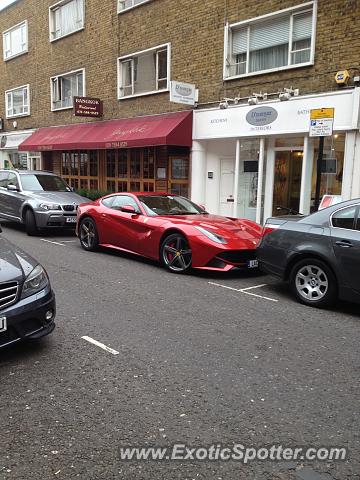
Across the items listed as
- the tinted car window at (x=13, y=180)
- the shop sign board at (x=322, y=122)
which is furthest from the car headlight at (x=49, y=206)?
the shop sign board at (x=322, y=122)

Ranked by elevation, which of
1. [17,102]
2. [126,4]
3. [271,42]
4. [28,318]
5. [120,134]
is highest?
[126,4]

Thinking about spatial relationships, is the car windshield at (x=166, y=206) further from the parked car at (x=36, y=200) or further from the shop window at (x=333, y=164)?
the shop window at (x=333, y=164)

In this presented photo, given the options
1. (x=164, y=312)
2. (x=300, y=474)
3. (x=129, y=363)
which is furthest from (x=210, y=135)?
(x=300, y=474)

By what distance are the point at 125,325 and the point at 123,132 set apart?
479 inches

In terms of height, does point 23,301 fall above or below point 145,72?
below

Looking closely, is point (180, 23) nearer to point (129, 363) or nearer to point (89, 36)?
point (89, 36)

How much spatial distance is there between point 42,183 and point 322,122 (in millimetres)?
7930

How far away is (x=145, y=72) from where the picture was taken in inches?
642

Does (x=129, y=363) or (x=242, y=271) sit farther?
(x=242, y=271)

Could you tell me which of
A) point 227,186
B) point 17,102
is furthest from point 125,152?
point 17,102

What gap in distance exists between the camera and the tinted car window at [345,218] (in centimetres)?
583

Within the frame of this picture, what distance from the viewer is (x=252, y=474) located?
8.57 feet

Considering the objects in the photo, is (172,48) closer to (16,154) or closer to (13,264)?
(13,264)

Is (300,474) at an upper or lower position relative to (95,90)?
lower
